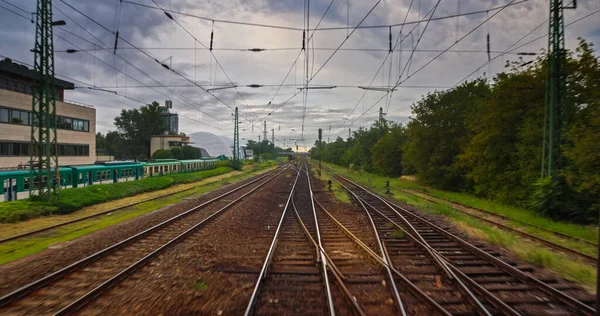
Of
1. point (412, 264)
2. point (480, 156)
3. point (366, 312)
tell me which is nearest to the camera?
point (366, 312)

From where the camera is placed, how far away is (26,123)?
111 feet

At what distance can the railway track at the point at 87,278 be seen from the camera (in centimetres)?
621

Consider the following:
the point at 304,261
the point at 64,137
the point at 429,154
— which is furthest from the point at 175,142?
the point at 304,261

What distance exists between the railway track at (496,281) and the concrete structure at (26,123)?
1209 inches

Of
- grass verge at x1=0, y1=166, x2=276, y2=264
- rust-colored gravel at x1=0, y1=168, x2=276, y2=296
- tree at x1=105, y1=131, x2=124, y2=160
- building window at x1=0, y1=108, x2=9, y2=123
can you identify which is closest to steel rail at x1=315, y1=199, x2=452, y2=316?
rust-colored gravel at x1=0, y1=168, x2=276, y2=296

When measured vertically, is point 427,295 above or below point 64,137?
below

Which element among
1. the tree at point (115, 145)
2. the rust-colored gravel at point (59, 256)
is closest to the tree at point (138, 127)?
the tree at point (115, 145)

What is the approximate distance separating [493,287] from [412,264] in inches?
80.4

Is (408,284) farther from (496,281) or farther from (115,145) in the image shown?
(115,145)

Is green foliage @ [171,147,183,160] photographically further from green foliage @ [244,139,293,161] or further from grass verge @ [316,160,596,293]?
grass verge @ [316,160,596,293]

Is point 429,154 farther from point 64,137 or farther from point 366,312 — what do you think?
point 64,137

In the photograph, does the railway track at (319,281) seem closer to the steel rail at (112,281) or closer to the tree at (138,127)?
the steel rail at (112,281)

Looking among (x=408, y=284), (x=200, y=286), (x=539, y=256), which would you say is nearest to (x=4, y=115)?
(x=200, y=286)

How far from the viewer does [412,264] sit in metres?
8.60
